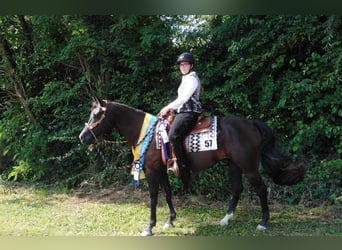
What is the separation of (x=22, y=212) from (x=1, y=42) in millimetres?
3355

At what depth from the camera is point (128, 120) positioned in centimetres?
437

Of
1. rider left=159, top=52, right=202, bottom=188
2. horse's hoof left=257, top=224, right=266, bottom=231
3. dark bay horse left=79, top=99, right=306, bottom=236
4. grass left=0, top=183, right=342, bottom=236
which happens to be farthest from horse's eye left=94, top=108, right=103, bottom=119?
horse's hoof left=257, top=224, right=266, bottom=231

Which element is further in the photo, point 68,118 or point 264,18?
point 68,118

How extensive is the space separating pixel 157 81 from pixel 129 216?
2.49 meters

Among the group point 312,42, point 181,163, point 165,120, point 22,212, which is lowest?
point 22,212

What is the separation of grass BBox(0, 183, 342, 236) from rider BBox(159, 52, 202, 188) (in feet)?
2.79

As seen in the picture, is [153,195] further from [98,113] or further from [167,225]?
[98,113]

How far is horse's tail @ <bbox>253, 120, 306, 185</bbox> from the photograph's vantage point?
14.0 feet

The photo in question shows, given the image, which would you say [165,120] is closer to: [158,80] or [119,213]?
[119,213]

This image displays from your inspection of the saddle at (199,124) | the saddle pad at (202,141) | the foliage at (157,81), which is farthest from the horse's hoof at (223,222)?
the foliage at (157,81)

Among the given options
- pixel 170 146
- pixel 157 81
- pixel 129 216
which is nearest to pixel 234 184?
pixel 170 146

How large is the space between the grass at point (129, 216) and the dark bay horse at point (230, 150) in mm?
309

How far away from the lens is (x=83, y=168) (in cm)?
694

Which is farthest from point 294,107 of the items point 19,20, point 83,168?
point 19,20
